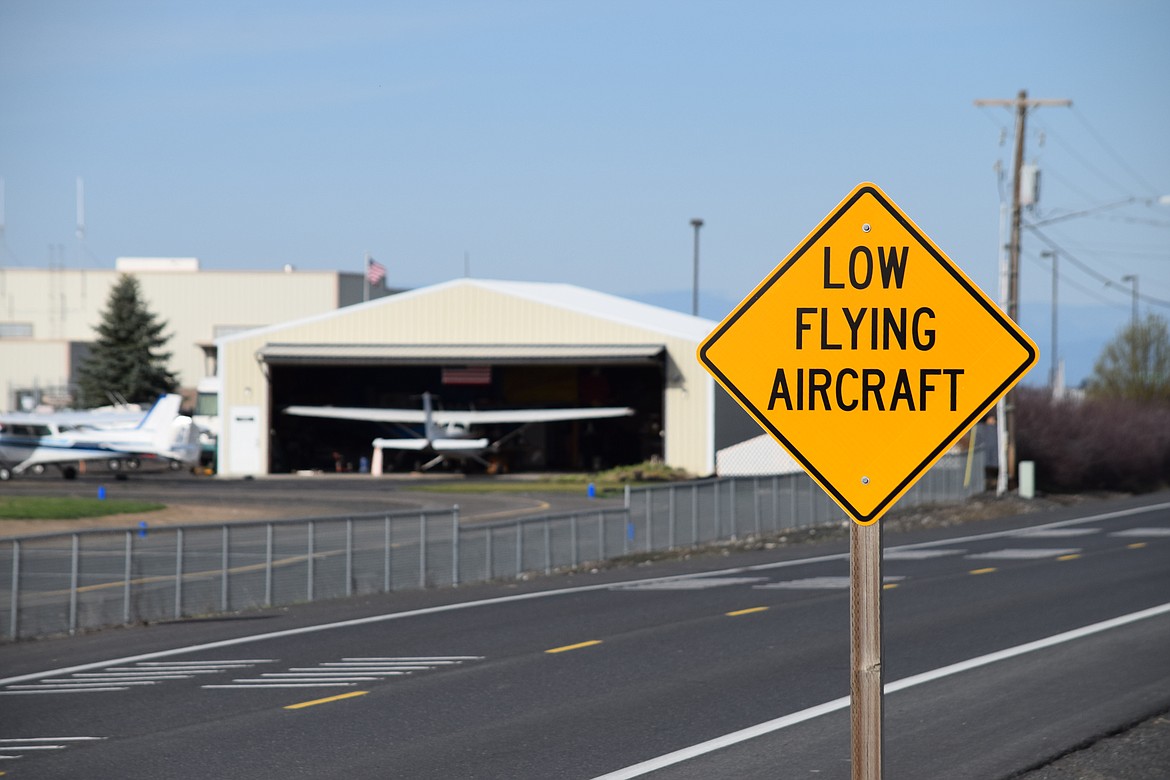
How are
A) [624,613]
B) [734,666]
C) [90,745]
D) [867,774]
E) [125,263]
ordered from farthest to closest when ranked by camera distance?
1. [125,263]
2. [624,613]
3. [734,666]
4. [90,745]
5. [867,774]

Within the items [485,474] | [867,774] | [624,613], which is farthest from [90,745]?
[485,474]

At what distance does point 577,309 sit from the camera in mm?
58781

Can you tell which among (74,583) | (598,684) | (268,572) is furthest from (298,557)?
(598,684)

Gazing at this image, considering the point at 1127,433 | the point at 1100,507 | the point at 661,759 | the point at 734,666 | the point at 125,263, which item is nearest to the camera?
the point at 661,759

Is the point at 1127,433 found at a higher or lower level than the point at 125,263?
lower

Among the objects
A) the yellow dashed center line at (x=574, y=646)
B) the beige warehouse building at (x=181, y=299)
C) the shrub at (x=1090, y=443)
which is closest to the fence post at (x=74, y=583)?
the yellow dashed center line at (x=574, y=646)

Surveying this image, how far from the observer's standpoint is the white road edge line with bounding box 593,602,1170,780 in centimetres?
926

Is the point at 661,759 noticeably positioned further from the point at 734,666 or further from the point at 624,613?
→ the point at 624,613

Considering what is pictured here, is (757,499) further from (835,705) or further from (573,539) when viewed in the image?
(835,705)

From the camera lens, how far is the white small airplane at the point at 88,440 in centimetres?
5469

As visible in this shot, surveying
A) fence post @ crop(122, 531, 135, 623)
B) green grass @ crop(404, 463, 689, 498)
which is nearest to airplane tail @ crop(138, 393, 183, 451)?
green grass @ crop(404, 463, 689, 498)

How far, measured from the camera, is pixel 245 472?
5788cm

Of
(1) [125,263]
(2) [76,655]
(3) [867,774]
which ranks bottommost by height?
(2) [76,655]

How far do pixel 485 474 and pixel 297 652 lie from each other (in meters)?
47.9
